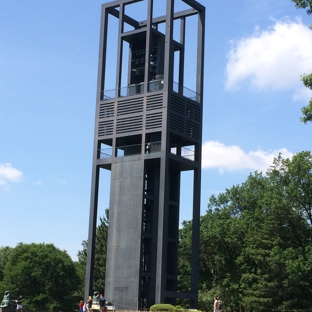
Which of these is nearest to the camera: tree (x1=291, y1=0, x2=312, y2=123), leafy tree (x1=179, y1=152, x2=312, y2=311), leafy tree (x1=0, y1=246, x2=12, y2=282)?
tree (x1=291, y1=0, x2=312, y2=123)

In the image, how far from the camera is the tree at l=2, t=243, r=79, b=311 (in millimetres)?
82750

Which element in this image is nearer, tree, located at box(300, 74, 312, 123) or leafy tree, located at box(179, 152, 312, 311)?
tree, located at box(300, 74, 312, 123)

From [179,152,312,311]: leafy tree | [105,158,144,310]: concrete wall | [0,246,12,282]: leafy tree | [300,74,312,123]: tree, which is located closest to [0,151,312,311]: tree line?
[179,152,312,311]: leafy tree

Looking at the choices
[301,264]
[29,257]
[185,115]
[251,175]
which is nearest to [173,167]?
[185,115]

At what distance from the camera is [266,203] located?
6094cm

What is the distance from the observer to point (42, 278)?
84562mm

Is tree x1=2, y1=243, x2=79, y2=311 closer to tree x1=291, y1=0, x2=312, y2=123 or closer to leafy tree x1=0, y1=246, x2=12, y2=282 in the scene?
leafy tree x1=0, y1=246, x2=12, y2=282

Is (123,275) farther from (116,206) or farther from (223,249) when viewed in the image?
(223,249)

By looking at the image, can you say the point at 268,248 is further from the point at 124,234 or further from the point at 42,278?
the point at 42,278

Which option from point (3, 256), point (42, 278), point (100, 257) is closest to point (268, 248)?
point (100, 257)

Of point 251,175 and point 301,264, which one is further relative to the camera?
point 251,175

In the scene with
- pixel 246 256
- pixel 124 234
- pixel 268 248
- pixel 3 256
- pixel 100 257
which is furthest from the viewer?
pixel 3 256

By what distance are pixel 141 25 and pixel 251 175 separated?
85.1 ft

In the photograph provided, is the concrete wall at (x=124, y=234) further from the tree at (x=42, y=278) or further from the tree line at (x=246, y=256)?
the tree at (x=42, y=278)
